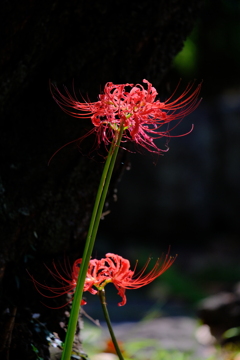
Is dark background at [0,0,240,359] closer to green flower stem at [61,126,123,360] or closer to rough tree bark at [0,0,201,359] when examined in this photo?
rough tree bark at [0,0,201,359]

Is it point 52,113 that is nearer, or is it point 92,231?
point 92,231

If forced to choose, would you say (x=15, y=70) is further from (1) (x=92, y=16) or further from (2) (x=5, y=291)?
(2) (x=5, y=291)

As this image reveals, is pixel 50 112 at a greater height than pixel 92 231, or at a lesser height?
greater

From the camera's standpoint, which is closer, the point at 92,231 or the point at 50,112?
the point at 92,231

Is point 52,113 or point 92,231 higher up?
point 52,113

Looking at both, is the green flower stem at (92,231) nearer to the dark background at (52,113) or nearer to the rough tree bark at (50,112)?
the dark background at (52,113)

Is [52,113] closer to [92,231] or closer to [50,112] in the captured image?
[50,112]

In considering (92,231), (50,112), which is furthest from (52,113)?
(92,231)

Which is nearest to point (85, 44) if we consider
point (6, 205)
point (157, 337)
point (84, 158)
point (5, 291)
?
point (84, 158)

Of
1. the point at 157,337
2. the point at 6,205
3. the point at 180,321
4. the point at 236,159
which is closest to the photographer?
the point at 6,205
